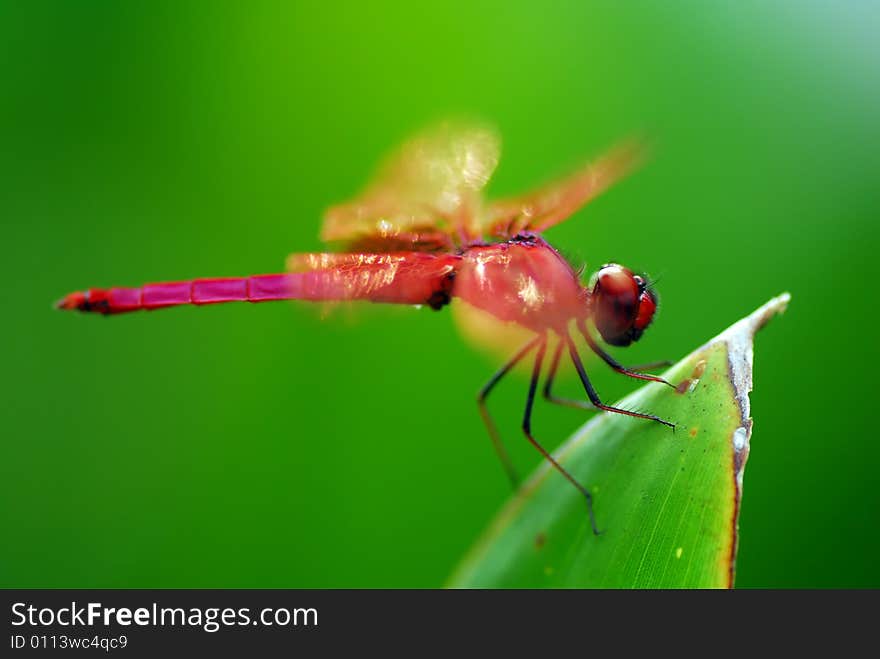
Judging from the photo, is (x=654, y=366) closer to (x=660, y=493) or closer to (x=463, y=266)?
(x=463, y=266)

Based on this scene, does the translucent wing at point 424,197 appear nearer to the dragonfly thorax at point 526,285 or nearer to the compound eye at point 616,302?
the dragonfly thorax at point 526,285

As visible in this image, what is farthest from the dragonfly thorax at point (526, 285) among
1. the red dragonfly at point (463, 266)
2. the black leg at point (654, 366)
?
the black leg at point (654, 366)

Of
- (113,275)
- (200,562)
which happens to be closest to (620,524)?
(200,562)

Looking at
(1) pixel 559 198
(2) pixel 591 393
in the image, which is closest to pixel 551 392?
(2) pixel 591 393

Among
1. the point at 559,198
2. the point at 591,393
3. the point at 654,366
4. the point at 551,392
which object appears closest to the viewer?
the point at 591,393

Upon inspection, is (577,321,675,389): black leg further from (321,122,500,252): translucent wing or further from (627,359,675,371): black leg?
(321,122,500,252): translucent wing

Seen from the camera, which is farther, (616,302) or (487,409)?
(487,409)

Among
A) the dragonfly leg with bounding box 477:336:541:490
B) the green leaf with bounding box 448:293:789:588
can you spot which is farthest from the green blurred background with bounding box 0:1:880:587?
the green leaf with bounding box 448:293:789:588
